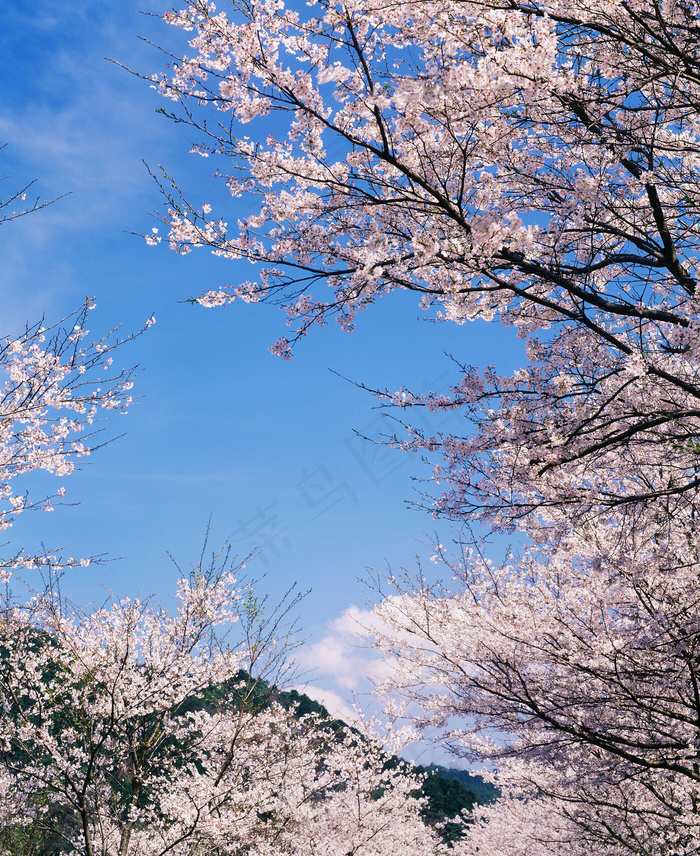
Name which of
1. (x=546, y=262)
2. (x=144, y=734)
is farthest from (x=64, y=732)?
(x=546, y=262)

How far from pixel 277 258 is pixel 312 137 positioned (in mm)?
1220

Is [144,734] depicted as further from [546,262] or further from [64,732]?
[546,262]

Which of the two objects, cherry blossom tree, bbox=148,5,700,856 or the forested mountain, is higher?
cherry blossom tree, bbox=148,5,700,856

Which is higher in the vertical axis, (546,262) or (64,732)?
(546,262)

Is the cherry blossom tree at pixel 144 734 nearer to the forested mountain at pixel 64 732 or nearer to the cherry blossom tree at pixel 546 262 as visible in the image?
the forested mountain at pixel 64 732

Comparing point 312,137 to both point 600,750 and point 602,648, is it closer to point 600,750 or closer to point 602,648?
point 602,648

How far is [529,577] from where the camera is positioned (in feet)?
27.8

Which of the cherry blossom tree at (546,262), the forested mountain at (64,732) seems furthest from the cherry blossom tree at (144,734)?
the cherry blossom tree at (546,262)

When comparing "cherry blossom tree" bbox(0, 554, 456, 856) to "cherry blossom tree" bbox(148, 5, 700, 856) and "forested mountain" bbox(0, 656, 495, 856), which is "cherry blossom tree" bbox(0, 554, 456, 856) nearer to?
"forested mountain" bbox(0, 656, 495, 856)

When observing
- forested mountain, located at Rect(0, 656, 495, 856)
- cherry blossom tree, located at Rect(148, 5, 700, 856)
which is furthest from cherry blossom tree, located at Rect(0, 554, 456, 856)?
cherry blossom tree, located at Rect(148, 5, 700, 856)

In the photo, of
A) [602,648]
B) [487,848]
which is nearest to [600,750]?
[602,648]

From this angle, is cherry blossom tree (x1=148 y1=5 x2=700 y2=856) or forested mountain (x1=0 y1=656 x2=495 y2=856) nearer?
cherry blossom tree (x1=148 y1=5 x2=700 y2=856)

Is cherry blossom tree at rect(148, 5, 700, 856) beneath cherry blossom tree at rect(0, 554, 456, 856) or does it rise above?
above

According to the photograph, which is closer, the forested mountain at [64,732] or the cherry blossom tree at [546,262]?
the cherry blossom tree at [546,262]
